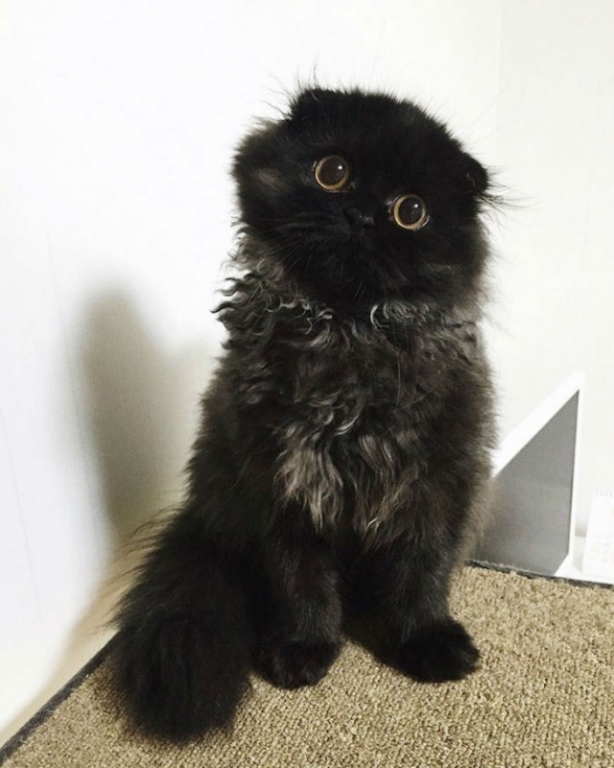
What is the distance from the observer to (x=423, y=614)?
89 cm

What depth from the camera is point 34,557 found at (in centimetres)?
90

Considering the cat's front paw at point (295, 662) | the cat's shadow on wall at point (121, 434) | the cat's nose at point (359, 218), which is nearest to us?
the cat's nose at point (359, 218)

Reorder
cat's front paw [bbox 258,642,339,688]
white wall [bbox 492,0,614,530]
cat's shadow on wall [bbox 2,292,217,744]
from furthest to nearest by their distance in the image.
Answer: white wall [bbox 492,0,614,530] < cat's shadow on wall [bbox 2,292,217,744] < cat's front paw [bbox 258,642,339,688]

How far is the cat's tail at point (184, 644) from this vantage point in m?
0.77

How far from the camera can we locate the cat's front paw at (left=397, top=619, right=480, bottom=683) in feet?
2.85

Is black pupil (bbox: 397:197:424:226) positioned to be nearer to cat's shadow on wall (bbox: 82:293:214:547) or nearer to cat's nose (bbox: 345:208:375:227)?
cat's nose (bbox: 345:208:375:227)

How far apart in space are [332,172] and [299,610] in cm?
47

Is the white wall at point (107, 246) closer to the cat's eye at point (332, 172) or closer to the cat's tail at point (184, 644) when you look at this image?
the cat's tail at point (184, 644)

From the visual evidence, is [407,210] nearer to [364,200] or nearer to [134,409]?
[364,200]

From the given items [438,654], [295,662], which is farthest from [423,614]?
[295,662]

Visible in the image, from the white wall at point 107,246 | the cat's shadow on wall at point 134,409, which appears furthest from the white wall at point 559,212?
the cat's shadow on wall at point 134,409

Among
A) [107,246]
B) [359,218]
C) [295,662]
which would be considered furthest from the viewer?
[107,246]

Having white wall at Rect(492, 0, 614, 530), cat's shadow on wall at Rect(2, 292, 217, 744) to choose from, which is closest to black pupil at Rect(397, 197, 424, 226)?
cat's shadow on wall at Rect(2, 292, 217, 744)

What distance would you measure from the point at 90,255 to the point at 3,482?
0.95 feet
